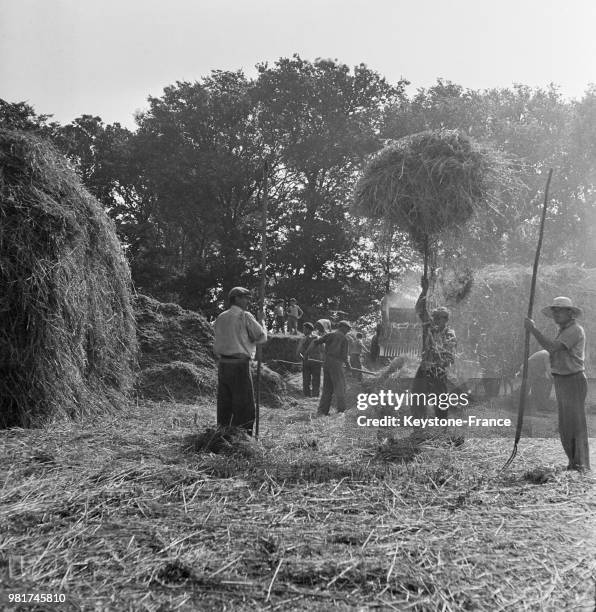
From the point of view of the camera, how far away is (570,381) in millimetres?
6512

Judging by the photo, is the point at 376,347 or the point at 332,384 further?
the point at 376,347

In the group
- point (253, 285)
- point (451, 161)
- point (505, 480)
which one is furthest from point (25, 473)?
point (253, 285)

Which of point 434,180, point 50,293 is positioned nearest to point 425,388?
point 434,180

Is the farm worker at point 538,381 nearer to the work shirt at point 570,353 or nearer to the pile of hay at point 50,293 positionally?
→ the work shirt at point 570,353

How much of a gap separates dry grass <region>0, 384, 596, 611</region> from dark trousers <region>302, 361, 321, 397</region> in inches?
260

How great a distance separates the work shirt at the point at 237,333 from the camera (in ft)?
24.4

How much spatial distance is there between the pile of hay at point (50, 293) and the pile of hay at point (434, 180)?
3941 millimetres

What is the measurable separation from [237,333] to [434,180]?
3.16 m

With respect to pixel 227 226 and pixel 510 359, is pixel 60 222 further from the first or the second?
pixel 227 226

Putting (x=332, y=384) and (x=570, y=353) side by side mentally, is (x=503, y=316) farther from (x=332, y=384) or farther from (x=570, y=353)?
(x=570, y=353)

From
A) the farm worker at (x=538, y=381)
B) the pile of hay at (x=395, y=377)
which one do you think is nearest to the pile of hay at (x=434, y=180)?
the pile of hay at (x=395, y=377)

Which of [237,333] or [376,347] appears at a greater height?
[237,333]

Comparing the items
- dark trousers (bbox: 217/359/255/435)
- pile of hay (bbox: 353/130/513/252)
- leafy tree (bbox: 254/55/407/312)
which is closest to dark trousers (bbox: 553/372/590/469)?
pile of hay (bbox: 353/130/513/252)

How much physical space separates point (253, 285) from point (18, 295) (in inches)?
842
